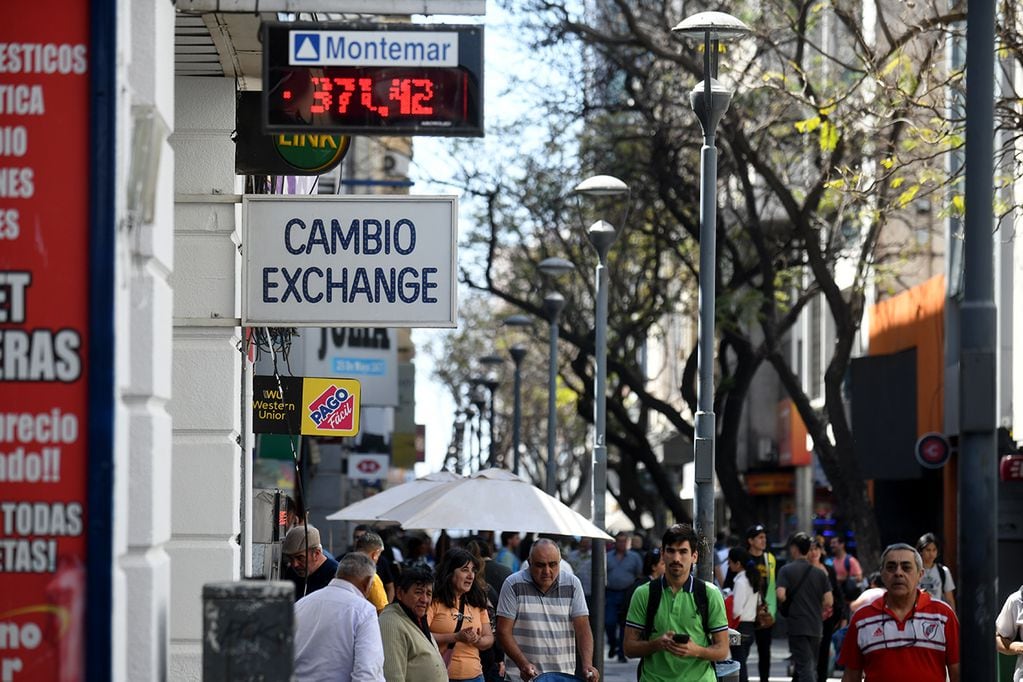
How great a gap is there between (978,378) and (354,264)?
3.31 m

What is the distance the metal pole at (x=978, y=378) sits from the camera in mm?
9594

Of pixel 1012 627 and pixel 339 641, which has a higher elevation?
pixel 339 641

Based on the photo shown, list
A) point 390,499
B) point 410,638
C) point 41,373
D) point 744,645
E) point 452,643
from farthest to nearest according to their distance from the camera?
point 744,645 → point 390,499 → point 452,643 → point 410,638 → point 41,373

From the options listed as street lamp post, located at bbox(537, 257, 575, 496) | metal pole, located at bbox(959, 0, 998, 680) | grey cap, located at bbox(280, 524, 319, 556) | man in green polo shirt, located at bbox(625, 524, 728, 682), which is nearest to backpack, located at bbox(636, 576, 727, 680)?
man in green polo shirt, located at bbox(625, 524, 728, 682)

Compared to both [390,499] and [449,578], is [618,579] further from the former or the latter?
[449,578]

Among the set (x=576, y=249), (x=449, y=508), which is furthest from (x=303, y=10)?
(x=576, y=249)

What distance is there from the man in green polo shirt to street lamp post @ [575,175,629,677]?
30.7 ft

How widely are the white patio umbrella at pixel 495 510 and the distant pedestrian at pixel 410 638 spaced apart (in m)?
2.32

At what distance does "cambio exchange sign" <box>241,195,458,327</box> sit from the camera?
10.4m

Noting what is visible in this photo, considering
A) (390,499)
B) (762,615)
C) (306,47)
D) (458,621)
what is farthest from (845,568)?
(306,47)

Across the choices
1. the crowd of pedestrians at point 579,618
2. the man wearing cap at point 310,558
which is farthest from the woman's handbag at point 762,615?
the man wearing cap at point 310,558

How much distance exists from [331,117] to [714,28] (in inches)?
346

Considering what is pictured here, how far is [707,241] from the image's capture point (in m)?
16.8

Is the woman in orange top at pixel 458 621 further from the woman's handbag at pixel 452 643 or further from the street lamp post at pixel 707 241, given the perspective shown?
the street lamp post at pixel 707 241
